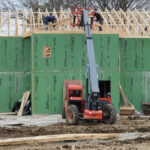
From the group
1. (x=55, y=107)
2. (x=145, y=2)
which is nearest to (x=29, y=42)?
(x=55, y=107)

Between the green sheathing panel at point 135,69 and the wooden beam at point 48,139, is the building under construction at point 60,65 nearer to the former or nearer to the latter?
the green sheathing panel at point 135,69

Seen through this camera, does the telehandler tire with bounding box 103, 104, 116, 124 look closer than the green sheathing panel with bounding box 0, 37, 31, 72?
Yes

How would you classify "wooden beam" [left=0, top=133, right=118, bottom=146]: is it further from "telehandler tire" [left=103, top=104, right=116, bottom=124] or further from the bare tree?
the bare tree

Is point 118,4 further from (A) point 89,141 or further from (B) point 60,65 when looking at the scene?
(A) point 89,141

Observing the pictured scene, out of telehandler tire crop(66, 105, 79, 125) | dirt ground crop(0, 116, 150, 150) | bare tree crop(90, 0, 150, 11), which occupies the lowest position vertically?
dirt ground crop(0, 116, 150, 150)

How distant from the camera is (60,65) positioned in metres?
23.3

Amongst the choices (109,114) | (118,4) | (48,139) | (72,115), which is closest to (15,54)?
(72,115)

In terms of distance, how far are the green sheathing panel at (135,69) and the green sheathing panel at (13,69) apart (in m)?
5.37

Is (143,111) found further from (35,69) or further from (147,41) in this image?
(35,69)

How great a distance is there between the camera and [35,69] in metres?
23.1

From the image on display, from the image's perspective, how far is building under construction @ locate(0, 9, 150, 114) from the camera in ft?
76.1

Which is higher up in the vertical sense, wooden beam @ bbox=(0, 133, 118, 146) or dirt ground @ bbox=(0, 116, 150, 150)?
wooden beam @ bbox=(0, 133, 118, 146)

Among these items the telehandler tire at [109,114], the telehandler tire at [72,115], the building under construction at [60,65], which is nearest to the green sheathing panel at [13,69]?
the building under construction at [60,65]

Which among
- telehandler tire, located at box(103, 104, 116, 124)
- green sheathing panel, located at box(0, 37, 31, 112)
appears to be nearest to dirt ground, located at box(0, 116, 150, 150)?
telehandler tire, located at box(103, 104, 116, 124)
